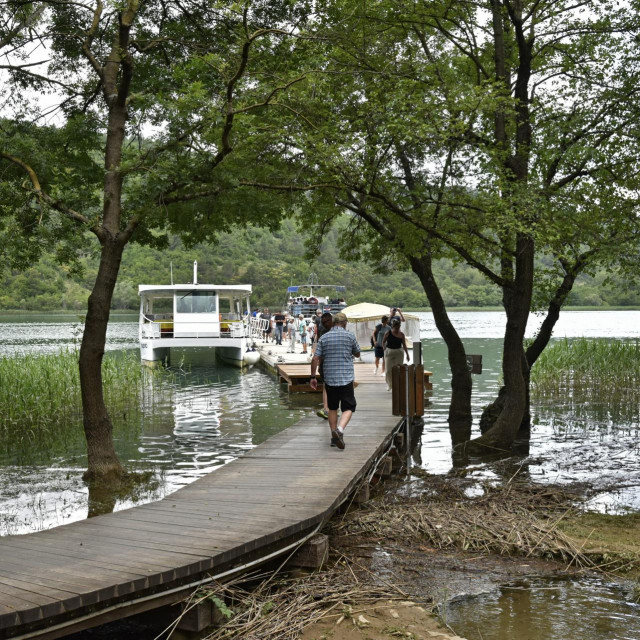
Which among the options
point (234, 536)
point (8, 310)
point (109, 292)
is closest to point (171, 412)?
point (109, 292)

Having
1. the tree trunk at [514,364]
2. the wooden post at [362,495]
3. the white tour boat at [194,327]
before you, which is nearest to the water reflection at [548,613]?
the wooden post at [362,495]

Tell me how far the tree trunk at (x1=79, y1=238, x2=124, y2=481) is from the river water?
65 cm

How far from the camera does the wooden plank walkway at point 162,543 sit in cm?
451

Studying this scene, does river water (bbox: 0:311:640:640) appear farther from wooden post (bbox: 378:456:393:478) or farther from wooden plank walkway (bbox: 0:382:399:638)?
wooden plank walkway (bbox: 0:382:399:638)

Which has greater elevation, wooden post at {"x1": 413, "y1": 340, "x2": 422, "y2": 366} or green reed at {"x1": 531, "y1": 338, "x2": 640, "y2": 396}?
wooden post at {"x1": 413, "y1": 340, "x2": 422, "y2": 366}

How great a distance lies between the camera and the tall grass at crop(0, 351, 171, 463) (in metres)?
13.7

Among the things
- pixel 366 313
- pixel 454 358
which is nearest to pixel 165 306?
pixel 366 313

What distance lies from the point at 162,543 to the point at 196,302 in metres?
28.6

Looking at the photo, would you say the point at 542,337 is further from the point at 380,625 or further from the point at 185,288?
the point at 185,288

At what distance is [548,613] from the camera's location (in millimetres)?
Result: 5711

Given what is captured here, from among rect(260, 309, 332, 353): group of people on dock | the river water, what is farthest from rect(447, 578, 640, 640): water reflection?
rect(260, 309, 332, 353): group of people on dock

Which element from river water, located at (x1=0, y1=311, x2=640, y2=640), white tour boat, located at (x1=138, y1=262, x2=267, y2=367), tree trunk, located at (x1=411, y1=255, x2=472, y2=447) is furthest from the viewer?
white tour boat, located at (x1=138, y1=262, x2=267, y2=367)

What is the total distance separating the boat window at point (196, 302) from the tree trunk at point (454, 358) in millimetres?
19704

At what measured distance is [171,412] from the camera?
1841cm
